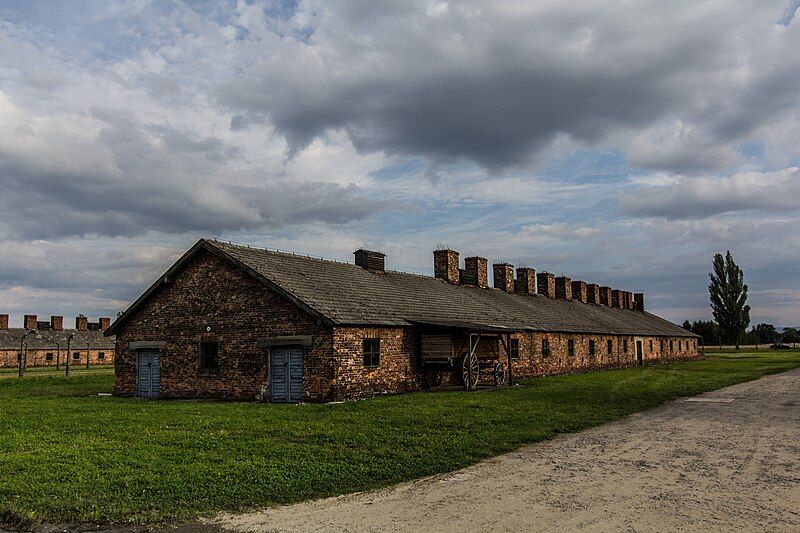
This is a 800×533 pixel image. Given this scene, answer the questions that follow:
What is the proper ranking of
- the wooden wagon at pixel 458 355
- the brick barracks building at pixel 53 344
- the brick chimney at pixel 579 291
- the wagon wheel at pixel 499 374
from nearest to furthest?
the wooden wagon at pixel 458 355
the wagon wheel at pixel 499 374
the brick chimney at pixel 579 291
the brick barracks building at pixel 53 344

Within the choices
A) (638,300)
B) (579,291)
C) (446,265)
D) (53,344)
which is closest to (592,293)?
(579,291)

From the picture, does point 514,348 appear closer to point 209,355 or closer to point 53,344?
point 209,355

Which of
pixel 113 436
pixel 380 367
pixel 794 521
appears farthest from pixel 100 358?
pixel 794 521

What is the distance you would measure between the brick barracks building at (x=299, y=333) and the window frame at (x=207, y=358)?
0.11ft

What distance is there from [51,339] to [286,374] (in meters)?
61.0

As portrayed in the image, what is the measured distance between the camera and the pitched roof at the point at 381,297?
66.9 ft

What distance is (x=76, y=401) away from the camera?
2039 centimetres

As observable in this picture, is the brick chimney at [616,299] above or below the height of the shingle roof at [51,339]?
above

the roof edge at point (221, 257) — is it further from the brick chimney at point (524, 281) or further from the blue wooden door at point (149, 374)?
the brick chimney at point (524, 281)

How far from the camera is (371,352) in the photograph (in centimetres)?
2041

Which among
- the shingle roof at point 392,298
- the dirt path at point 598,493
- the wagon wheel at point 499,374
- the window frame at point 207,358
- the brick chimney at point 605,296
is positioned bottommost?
the dirt path at point 598,493

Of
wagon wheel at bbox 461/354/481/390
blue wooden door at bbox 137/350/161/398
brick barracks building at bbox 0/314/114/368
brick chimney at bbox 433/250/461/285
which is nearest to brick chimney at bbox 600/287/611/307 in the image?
brick chimney at bbox 433/250/461/285

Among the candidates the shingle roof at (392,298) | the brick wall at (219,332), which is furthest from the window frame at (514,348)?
the brick wall at (219,332)

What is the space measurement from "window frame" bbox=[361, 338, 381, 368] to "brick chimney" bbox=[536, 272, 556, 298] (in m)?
25.7
